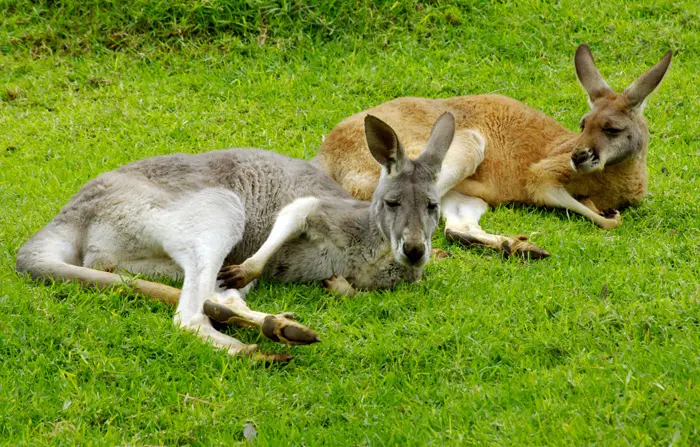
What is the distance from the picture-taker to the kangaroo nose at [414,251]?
15.8 feet

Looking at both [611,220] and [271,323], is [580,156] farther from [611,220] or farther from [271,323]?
[271,323]

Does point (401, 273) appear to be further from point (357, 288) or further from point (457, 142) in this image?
point (457, 142)

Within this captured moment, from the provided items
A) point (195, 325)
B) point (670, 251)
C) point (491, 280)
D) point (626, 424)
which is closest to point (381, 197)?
point (491, 280)

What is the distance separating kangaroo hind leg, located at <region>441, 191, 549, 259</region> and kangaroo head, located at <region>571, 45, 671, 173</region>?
2.40ft

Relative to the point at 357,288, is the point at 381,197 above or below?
above

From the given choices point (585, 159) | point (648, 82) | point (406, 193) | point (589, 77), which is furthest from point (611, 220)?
point (406, 193)

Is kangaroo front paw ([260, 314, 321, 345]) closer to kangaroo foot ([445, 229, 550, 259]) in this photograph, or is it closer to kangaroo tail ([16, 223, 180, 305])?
kangaroo tail ([16, 223, 180, 305])

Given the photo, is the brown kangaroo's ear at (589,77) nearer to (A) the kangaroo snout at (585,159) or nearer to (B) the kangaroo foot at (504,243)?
(A) the kangaroo snout at (585,159)

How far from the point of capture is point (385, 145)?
5.22m

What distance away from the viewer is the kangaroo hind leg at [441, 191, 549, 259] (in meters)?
5.55

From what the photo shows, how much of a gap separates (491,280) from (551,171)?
1.65 m

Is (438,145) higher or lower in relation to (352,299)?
higher

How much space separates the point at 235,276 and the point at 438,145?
1.40m

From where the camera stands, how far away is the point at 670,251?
17.7 ft
